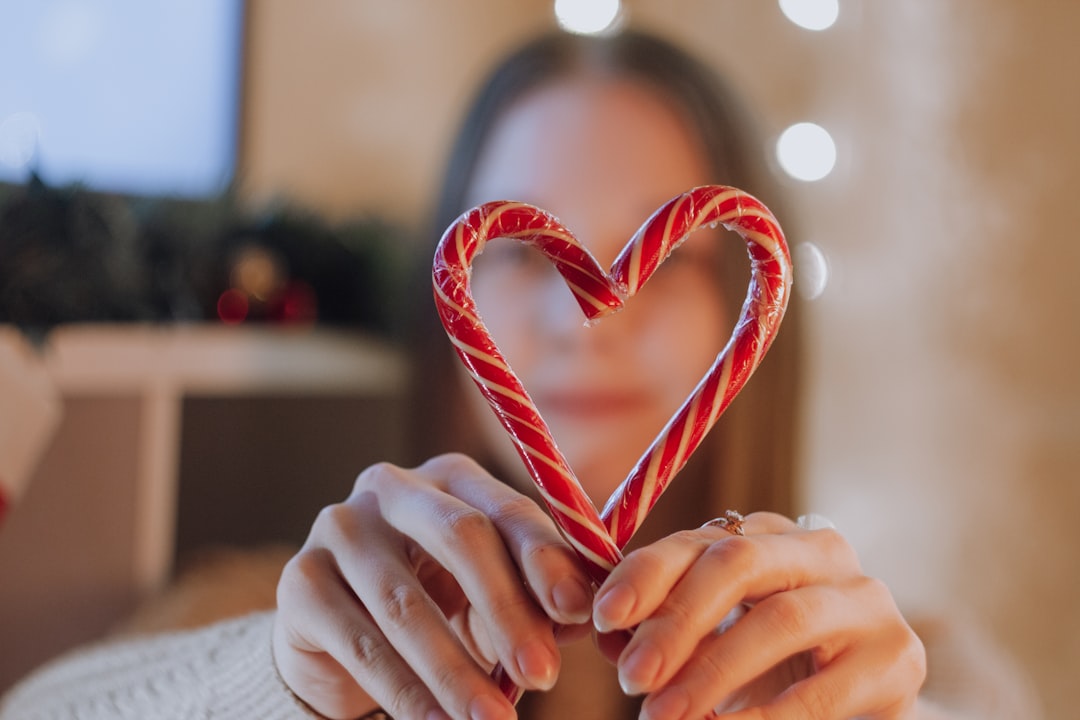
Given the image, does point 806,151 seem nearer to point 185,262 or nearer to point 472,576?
point 185,262

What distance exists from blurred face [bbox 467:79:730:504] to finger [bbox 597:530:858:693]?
1.18ft

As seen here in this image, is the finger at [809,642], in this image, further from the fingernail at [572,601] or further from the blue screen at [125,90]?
the blue screen at [125,90]

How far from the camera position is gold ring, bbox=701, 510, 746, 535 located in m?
0.53

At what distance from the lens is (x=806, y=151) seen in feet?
4.89

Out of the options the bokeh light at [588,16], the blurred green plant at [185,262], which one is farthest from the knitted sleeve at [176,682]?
the bokeh light at [588,16]

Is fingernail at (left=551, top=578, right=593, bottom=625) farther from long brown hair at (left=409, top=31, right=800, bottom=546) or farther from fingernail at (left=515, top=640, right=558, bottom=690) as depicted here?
long brown hair at (left=409, top=31, right=800, bottom=546)

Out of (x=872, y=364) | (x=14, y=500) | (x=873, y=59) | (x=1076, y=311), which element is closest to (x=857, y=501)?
(x=872, y=364)

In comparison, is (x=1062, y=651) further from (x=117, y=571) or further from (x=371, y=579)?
(x=117, y=571)

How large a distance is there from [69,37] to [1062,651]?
1.67m

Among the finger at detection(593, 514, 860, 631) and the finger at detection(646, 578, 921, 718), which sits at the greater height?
the finger at detection(593, 514, 860, 631)

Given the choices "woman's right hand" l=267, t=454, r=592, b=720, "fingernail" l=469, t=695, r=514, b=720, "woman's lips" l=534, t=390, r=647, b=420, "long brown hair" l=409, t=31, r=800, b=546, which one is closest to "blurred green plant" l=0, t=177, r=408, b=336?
"long brown hair" l=409, t=31, r=800, b=546

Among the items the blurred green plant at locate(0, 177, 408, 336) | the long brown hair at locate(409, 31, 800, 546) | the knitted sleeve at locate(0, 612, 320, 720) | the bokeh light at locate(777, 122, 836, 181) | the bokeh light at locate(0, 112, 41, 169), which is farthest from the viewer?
the bokeh light at locate(777, 122, 836, 181)

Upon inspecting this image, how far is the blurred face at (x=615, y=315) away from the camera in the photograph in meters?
0.92

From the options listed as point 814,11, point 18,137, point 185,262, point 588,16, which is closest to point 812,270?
point 814,11
